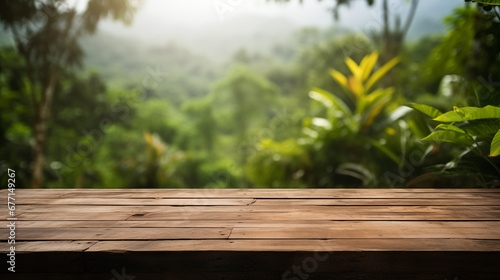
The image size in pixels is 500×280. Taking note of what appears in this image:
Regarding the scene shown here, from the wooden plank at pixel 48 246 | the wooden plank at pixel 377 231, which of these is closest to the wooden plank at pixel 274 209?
the wooden plank at pixel 377 231

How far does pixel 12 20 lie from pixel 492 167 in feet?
16.4

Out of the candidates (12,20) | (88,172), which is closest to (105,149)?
(88,172)

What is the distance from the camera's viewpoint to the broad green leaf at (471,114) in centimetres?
91

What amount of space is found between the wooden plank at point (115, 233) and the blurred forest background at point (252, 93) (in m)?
0.74

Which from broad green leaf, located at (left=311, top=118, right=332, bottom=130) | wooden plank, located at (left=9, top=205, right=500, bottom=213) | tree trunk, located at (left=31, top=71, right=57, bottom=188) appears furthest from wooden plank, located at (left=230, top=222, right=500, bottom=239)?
tree trunk, located at (left=31, top=71, right=57, bottom=188)

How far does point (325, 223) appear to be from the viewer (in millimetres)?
754

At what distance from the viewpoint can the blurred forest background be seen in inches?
79.7

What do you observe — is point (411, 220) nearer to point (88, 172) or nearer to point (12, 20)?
point (12, 20)

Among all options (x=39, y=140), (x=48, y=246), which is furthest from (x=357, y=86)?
(x=39, y=140)

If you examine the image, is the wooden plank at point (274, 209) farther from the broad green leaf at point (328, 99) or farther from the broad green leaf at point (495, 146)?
the broad green leaf at point (328, 99)

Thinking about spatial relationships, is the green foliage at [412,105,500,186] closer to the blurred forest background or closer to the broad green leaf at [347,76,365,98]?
the blurred forest background

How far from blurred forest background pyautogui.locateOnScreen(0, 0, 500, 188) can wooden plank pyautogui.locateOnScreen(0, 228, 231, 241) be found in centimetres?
74

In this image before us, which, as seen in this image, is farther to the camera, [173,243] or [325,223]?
[325,223]

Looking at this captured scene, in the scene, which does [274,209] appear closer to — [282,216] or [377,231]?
[282,216]
